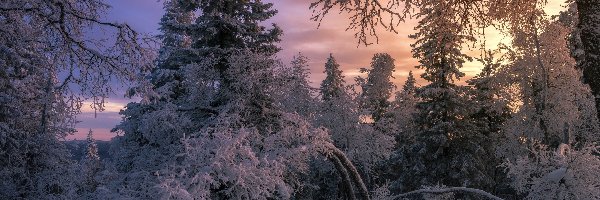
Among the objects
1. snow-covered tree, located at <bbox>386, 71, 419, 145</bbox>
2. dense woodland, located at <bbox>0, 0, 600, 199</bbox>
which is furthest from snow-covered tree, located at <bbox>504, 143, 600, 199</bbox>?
snow-covered tree, located at <bbox>386, 71, 419, 145</bbox>

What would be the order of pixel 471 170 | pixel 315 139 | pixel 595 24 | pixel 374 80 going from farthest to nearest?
pixel 374 80, pixel 471 170, pixel 315 139, pixel 595 24

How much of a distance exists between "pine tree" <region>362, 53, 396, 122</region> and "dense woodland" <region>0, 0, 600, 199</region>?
16cm

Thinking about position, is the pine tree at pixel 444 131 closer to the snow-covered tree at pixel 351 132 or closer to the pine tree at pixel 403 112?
the snow-covered tree at pixel 351 132

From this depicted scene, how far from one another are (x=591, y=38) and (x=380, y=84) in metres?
42.5

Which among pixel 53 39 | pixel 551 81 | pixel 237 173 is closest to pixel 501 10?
pixel 237 173

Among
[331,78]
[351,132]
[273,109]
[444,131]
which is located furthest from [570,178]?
[331,78]

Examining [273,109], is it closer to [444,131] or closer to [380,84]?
[444,131]

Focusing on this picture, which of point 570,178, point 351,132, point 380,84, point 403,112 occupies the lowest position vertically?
point 570,178

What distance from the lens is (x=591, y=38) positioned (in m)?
5.27

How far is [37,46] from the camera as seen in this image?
24.7 ft

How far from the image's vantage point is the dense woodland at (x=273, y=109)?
6.82 meters

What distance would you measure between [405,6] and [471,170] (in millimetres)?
25050

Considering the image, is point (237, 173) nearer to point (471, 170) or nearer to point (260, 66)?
point (260, 66)

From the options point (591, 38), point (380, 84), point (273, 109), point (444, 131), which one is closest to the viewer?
point (591, 38)
